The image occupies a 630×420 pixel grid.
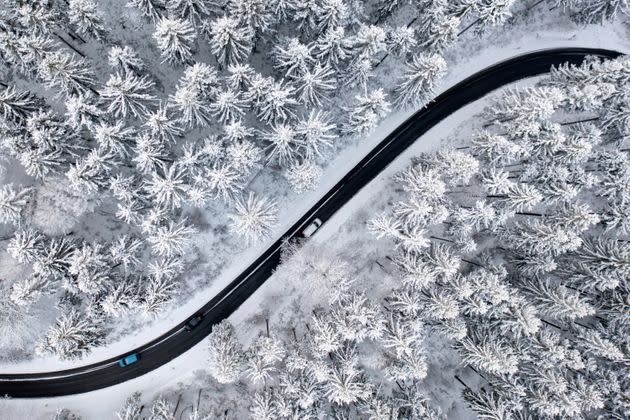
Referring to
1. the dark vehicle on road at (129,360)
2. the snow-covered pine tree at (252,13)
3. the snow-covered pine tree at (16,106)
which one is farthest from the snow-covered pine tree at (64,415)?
the snow-covered pine tree at (252,13)

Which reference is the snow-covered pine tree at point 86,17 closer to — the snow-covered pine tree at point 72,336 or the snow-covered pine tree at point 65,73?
the snow-covered pine tree at point 65,73

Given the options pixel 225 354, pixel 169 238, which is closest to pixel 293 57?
pixel 169 238

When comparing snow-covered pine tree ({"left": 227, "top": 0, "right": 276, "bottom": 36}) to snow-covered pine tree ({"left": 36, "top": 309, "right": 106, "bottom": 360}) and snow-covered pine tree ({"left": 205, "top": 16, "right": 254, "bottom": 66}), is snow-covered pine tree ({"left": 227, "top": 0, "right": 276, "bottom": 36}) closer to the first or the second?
snow-covered pine tree ({"left": 205, "top": 16, "right": 254, "bottom": 66})

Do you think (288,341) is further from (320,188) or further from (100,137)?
(100,137)

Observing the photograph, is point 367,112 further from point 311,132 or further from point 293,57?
point 293,57

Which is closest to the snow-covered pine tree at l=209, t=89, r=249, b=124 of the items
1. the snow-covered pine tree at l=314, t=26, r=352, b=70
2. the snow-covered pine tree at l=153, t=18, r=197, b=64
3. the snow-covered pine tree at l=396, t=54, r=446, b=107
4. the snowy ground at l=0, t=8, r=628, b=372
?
the snow-covered pine tree at l=153, t=18, r=197, b=64

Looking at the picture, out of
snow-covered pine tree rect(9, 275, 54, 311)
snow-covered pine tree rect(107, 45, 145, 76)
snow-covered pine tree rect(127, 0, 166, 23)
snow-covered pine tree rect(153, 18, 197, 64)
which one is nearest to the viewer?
A: snow-covered pine tree rect(153, 18, 197, 64)

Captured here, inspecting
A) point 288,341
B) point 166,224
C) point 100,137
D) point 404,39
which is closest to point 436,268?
point 288,341
